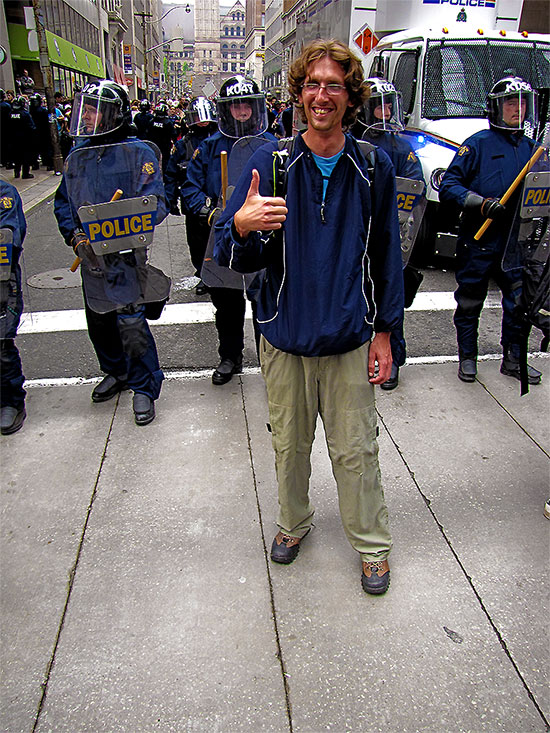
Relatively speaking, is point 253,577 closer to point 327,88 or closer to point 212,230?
point 327,88

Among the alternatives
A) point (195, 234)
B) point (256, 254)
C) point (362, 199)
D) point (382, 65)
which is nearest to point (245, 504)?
point (256, 254)

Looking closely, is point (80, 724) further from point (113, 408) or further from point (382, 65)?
point (382, 65)

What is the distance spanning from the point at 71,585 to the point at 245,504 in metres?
0.93

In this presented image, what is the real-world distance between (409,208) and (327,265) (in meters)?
2.31

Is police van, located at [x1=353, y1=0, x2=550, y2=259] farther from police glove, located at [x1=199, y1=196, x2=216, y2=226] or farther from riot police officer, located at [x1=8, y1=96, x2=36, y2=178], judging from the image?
riot police officer, located at [x1=8, y1=96, x2=36, y2=178]

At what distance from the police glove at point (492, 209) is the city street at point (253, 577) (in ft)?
4.08

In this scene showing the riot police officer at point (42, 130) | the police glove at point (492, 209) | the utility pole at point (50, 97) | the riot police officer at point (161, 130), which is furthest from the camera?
the riot police officer at point (42, 130)

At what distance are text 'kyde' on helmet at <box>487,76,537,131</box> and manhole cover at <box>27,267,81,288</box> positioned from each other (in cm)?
484

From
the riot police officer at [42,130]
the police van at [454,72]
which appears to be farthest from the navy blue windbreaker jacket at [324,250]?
the riot police officer at [42,130]

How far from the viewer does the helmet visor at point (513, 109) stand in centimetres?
396

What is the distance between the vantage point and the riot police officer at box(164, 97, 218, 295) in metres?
5.12

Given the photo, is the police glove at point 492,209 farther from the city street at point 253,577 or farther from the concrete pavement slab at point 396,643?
the concrete pavement slab at point 396,643

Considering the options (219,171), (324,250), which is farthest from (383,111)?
(324,250)

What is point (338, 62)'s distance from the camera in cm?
204
